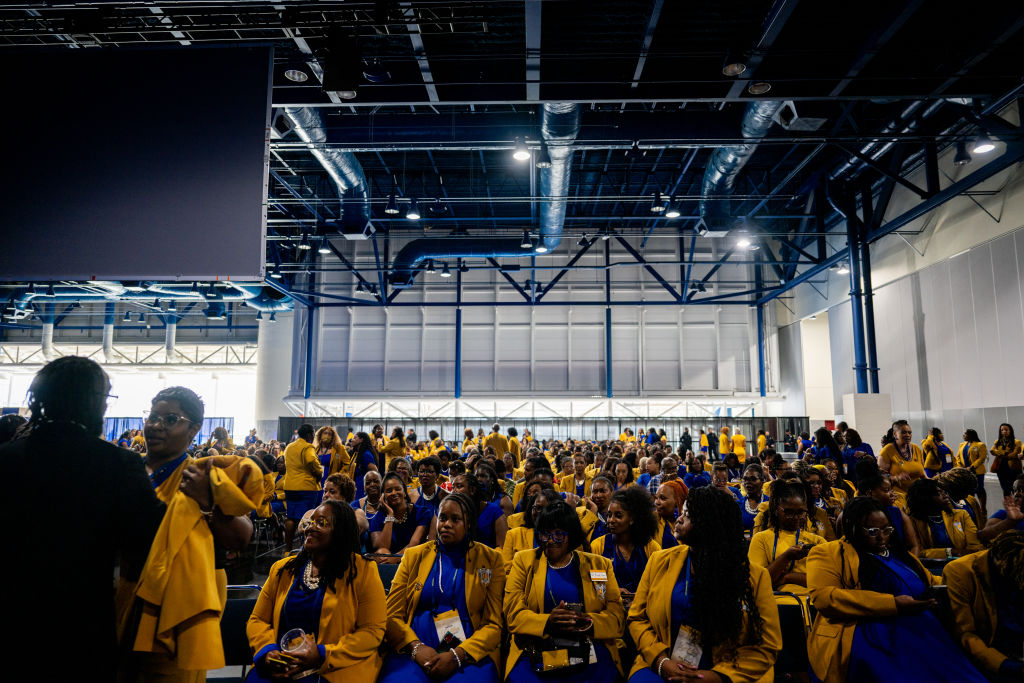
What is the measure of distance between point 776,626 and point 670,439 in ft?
71.5

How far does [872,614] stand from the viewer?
3076 millimetres

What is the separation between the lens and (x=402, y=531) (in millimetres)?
5531

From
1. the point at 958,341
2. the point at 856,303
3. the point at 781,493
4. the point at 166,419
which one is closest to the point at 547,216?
Answer: the point at 856,303

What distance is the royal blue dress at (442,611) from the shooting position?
10.7ft

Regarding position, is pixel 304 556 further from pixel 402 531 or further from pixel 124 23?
pixel 124 23

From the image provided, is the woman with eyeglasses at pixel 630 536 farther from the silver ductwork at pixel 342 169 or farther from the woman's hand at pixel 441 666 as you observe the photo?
the silver ductwork at pixel 342 169

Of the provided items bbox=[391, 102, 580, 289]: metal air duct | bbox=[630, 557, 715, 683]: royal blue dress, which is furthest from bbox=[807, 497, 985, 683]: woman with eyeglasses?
bbox=[391, 102, 580, 289]: metal air duct

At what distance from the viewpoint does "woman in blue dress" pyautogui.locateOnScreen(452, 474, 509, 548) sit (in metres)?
5.25

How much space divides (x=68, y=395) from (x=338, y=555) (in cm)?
155

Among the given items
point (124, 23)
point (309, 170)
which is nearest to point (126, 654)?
point (124, 23)

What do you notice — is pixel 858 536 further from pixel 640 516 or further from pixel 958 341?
pixel 958 341

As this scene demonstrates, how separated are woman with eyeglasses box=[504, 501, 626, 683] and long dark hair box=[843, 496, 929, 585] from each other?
4.24 ft

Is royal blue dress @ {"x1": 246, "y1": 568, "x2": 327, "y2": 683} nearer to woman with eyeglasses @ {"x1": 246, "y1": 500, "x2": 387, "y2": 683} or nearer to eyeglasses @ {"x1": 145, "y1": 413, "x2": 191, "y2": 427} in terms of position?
woman with eyeglasses @ {"x1": 246, "y1": 500, "x2": 387, "y2": 683}

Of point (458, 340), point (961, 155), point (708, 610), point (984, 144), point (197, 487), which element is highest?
point (961, 155)
